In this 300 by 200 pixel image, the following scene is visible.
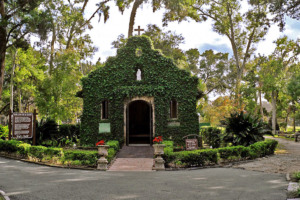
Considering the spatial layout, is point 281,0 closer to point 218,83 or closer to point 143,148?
point 143,148

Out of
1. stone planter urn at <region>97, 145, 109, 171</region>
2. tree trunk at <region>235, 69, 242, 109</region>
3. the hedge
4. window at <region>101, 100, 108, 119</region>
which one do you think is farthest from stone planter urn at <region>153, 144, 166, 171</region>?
tree trunk at <region>235, 69, 242, 109</region>

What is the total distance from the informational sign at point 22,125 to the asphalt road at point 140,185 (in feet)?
11.0

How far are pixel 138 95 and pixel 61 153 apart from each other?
251 inches

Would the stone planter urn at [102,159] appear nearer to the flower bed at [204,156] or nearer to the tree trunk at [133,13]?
the flower bed at [204,156]

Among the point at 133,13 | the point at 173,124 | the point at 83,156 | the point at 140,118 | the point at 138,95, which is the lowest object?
the point at 83,156

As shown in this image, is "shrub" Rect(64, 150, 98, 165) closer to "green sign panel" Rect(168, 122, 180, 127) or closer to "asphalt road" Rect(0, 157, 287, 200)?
"asphalt road" Rect(0, 157, 287, 200)

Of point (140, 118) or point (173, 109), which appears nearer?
point (173, 109)

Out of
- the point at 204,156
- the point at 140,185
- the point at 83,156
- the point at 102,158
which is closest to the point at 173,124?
the point at 204,156

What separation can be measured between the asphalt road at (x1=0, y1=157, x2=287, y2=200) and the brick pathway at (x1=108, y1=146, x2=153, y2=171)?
1269 millimetres

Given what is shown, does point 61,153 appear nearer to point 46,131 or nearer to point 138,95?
point 46,131

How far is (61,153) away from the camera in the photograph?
1230 centimetres

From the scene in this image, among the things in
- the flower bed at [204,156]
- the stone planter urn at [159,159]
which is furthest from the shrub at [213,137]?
the stone planter urn at [159,159]

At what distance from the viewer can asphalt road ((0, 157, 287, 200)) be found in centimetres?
703

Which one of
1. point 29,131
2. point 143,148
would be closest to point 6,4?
point 29,131
